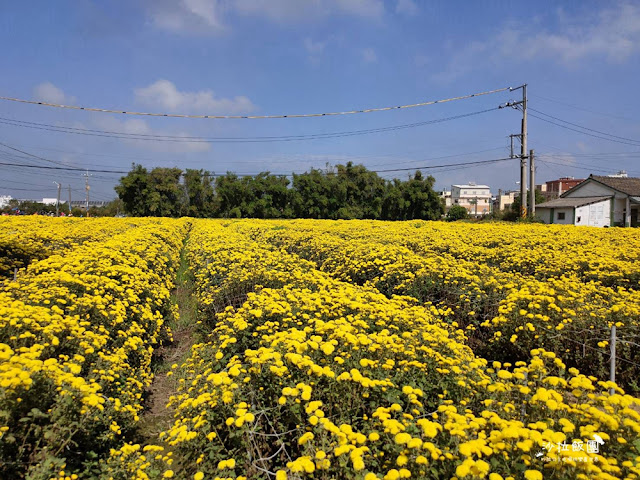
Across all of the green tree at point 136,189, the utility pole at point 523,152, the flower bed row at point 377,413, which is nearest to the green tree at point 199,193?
the green tree at point 136,189

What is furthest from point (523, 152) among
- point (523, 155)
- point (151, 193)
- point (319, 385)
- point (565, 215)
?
point (151, 193)

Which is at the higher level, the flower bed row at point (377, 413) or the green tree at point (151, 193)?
the green tree at point (151, 193)

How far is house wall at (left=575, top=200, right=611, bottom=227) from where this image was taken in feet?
92.5

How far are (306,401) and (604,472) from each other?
5.12 ft

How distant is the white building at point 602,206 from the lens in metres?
28.3

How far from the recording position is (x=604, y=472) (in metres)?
1.64

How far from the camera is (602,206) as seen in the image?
28859mm

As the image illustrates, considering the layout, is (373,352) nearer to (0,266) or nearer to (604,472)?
(604,472)

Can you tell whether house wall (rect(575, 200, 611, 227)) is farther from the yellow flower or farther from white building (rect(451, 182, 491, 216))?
white building (rect(451, 182, 491, 216))

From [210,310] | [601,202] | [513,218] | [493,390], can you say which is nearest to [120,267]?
[210,310]

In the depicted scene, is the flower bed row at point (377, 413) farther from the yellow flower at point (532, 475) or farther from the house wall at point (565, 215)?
the house wall at point (565, 215)

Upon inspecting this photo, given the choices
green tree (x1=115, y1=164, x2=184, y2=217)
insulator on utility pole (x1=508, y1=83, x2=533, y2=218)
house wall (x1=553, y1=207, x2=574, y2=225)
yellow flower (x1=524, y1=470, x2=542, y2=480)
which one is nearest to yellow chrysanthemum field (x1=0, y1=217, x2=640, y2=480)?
yellow flower (x1=524, y1=470, x2=542, y2=480)

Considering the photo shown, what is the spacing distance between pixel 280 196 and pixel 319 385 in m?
38.7

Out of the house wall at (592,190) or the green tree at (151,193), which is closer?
the house wall at (592,190)
